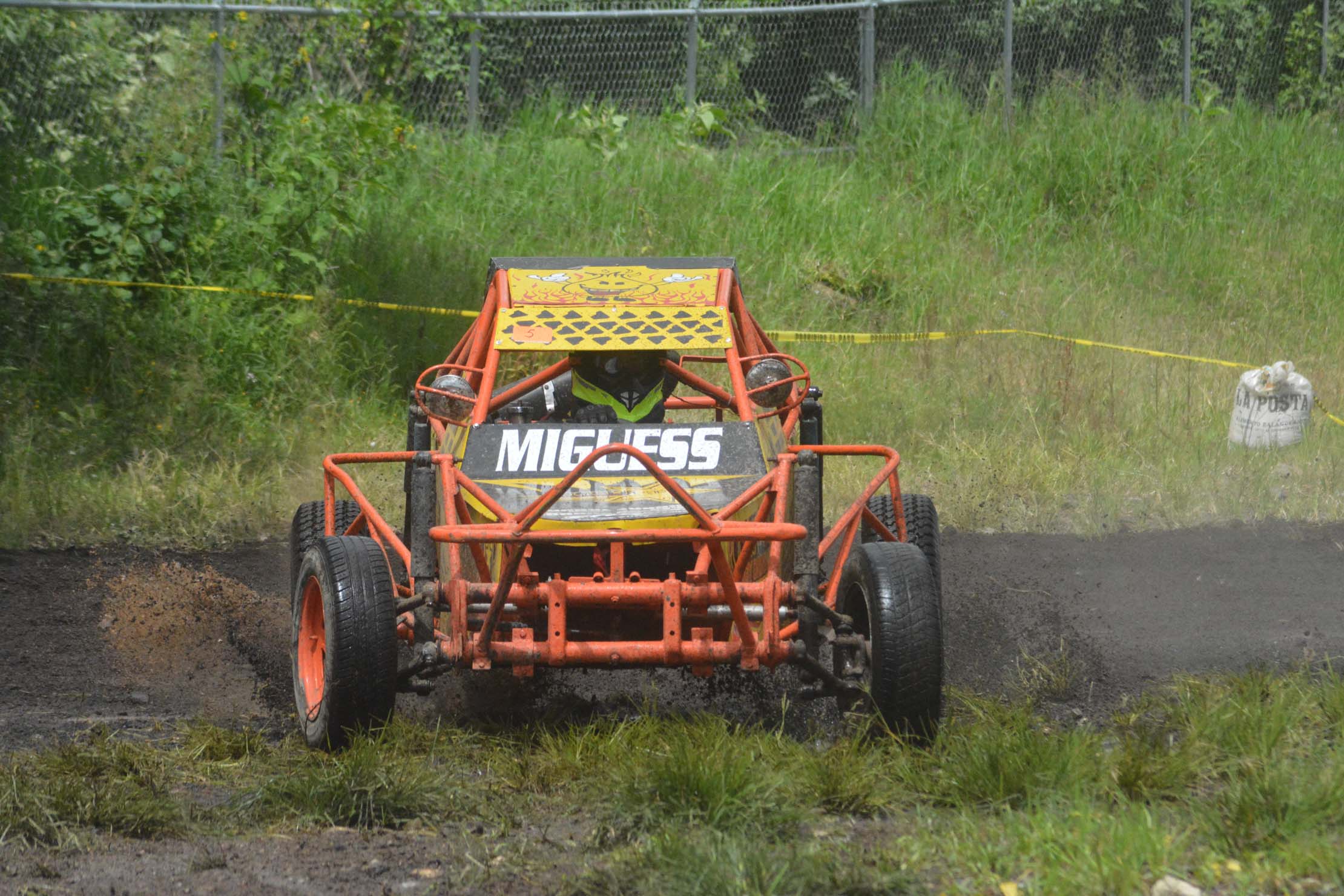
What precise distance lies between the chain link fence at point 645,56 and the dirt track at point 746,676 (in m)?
4.59

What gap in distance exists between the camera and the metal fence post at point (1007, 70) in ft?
46.1

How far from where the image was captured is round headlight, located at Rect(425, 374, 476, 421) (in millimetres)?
5305

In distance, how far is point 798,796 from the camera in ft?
13.4

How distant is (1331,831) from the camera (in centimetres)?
365

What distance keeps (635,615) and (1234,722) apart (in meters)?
1.90

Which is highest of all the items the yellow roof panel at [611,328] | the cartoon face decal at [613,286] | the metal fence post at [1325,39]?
the metal fence post at [1325,39]

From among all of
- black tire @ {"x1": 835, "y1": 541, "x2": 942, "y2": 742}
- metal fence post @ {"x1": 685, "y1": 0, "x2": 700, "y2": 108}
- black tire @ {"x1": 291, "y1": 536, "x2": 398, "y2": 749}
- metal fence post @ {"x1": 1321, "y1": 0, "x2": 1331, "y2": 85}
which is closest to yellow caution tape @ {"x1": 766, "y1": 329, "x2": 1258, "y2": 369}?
metal fence post @ {"x1": 685, "y1": 0, "x2": 700, "y2": 108}

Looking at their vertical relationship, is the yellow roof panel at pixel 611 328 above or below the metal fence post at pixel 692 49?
below

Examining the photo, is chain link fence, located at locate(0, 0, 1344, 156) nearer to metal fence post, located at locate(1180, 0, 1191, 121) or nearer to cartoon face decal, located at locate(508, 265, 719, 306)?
metal fence post, located at locate(1180, 0, 1191, 121)

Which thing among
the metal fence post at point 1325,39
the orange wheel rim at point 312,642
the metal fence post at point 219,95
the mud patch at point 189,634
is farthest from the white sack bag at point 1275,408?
the metal fence post at point 1325,39

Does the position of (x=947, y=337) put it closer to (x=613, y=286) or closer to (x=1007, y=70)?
(x=1007, y=70)

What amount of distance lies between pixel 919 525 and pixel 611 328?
1.53m

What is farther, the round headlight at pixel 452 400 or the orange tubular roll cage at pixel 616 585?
the round headlight at pixel 452 400

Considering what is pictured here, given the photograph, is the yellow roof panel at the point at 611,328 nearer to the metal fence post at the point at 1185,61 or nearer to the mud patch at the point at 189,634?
the mud patch at the point at 189,634
